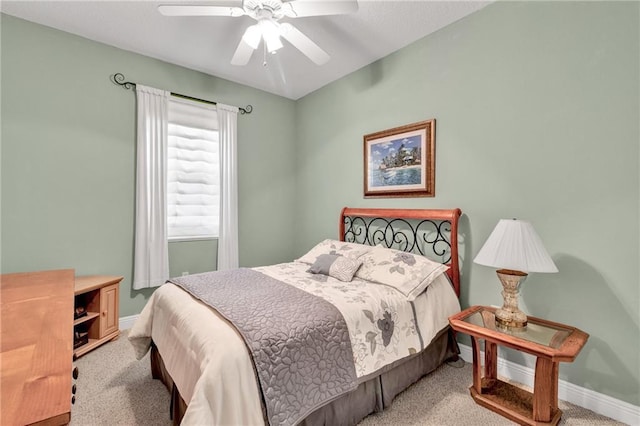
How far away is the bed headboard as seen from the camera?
7.84 feet

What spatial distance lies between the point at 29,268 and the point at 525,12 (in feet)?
14.6

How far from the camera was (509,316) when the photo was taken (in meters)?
1.81

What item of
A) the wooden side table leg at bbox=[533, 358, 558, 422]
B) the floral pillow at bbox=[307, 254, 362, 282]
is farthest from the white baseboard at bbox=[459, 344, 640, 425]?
the floral pillow at bbox=[307, 254, 362, 282]

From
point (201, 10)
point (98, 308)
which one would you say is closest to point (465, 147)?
point (201, 10)

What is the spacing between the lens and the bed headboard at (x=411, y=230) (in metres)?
2.39

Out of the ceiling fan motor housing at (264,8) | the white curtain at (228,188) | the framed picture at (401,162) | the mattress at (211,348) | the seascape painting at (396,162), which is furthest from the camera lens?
the white curtain at (228,188)

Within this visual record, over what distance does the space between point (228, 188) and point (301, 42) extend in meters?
1.95

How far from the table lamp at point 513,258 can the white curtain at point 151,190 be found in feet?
9.76

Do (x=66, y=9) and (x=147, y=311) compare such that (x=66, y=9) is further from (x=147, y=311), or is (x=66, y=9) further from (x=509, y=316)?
(x=509, y=316)

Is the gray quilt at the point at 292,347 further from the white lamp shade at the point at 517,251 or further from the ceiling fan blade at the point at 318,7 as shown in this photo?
the ceiling fan blade at the point at 318,7

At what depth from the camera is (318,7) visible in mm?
1791

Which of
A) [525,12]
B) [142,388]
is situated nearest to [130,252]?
[142,388]

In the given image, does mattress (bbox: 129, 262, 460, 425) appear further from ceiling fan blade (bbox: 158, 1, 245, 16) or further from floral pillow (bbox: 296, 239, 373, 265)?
ceiling fan blade (bbox: 158, 1, 245, 16)

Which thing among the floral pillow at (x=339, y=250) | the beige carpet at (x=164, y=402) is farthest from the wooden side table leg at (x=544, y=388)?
the floral pillow at (x=339, y=250)
